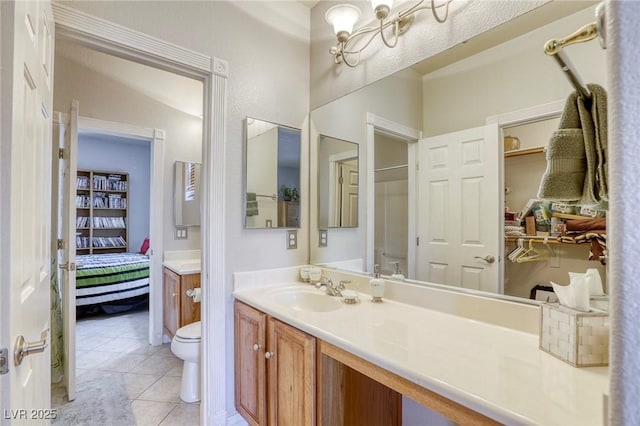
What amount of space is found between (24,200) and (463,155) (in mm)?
1618

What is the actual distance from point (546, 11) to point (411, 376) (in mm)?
1377

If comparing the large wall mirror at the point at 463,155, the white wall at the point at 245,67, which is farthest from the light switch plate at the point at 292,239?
the large wall mirror at the point at 463,155

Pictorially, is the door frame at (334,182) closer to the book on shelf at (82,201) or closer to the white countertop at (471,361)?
the white countertop at (471,361)

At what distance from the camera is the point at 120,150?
18.9 ft

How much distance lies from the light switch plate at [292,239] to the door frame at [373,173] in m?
0.53

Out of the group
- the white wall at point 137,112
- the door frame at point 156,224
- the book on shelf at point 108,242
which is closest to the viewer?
the white wall at point 137,112

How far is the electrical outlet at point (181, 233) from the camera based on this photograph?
3324mm

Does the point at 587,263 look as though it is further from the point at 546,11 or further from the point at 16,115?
the point at 16,115

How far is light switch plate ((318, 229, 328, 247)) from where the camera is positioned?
2.20 meters

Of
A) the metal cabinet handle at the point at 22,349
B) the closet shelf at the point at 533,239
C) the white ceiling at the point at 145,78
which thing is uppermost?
the white ceiling at the point at 145,78

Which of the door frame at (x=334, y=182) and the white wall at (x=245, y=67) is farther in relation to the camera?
the door frame at (x=334, y=182)

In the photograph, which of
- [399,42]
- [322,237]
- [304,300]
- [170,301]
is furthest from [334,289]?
[170,301]

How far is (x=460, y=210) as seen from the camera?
143 cm

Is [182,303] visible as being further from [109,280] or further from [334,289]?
[109,280]
